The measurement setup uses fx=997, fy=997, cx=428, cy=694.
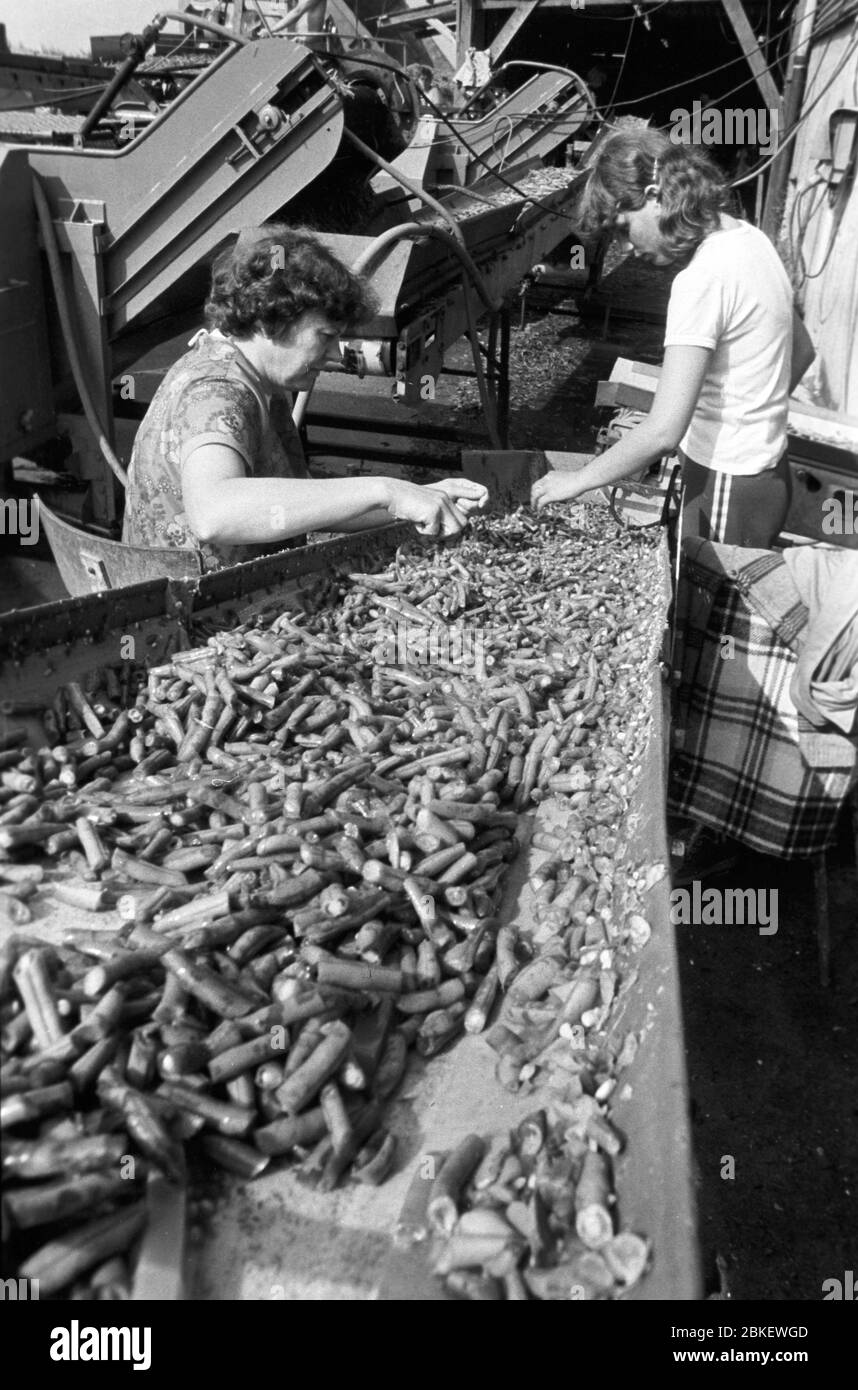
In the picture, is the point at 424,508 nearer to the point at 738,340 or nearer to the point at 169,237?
the point at 738,340

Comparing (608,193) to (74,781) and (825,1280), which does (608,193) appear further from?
(825,1280)

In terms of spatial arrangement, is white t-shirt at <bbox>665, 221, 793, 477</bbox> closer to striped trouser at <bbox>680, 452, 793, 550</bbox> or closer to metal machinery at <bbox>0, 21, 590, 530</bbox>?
striped trouser at <bbox>680, 452, 793, 550</bbox>

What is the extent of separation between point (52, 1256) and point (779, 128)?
12.4 m

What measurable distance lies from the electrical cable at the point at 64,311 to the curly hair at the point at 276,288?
244 centimetres

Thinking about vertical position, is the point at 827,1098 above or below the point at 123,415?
below

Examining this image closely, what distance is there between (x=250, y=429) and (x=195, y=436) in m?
0.25

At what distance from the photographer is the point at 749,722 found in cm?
450

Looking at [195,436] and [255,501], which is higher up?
[195,436]

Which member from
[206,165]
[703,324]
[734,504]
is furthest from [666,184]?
[206,165]

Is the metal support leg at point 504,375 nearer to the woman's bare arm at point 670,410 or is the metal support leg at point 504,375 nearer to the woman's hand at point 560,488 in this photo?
the woman's hand at point 560,488

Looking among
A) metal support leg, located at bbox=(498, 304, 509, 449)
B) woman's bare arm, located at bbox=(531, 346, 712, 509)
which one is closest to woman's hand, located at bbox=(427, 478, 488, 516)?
woman's bare arm, located at bbox=(531, 346, 712, 509)

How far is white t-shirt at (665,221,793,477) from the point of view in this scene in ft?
14.1

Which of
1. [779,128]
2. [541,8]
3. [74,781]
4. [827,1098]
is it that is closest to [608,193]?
[74,781]

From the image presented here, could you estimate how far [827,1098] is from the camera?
13.6ft
